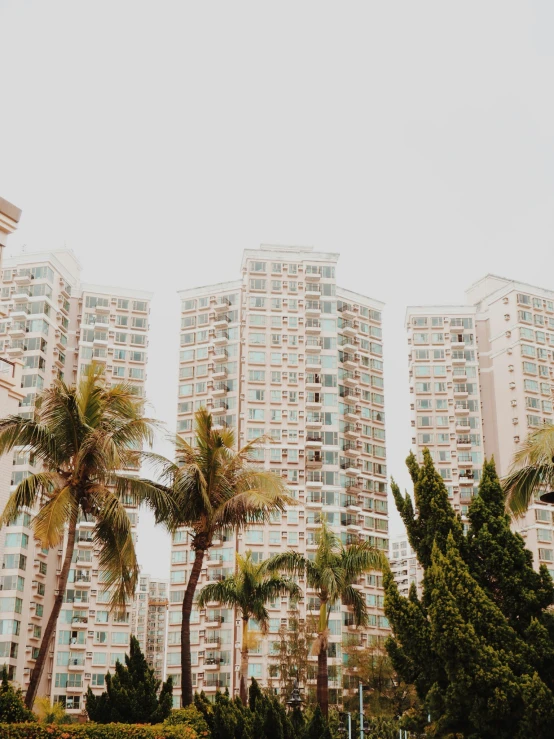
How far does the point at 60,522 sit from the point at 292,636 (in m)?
36.8

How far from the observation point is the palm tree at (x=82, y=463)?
22.4m

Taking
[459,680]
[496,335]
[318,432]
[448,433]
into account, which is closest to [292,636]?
[318,432]

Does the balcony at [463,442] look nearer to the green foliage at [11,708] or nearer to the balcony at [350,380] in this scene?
the balcony at [350,380]

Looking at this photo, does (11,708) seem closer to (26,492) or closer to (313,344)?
(26,492)

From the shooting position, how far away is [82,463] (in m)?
22.8

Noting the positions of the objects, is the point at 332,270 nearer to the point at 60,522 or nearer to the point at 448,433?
the point at 448,433

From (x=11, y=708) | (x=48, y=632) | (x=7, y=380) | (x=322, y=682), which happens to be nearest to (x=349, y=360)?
(x=322, y=682)

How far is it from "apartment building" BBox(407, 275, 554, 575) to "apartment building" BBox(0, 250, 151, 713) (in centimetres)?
2359

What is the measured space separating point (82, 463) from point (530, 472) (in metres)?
10.6

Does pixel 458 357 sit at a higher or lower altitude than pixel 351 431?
higher

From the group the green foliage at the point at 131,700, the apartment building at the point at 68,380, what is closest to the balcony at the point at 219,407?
the apartment building at the point at 68,380

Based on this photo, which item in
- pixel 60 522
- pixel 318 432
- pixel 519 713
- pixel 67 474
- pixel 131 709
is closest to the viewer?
pixel 519 713

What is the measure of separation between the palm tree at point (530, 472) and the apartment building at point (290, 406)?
4364cm

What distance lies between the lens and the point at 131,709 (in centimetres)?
1983
